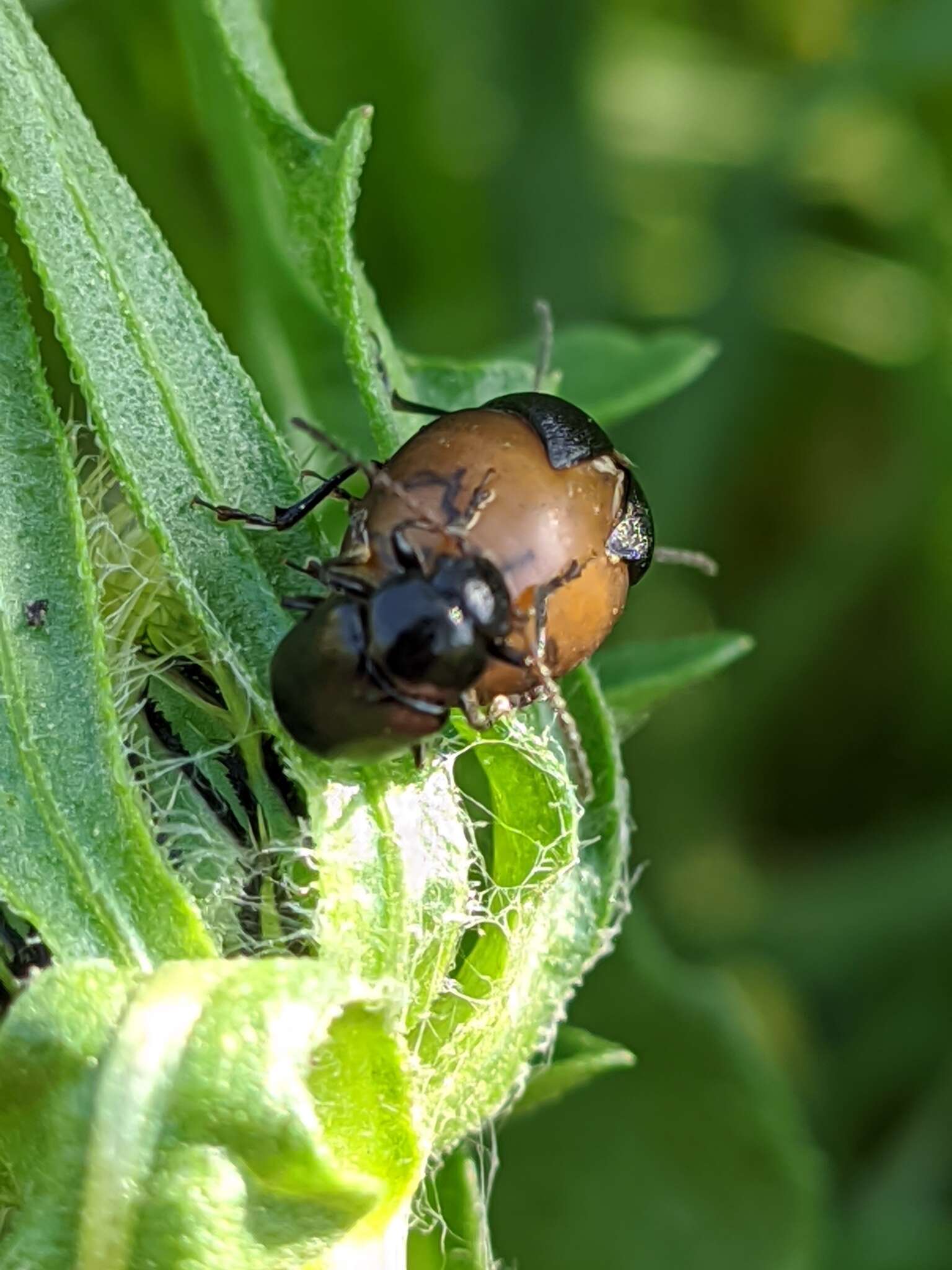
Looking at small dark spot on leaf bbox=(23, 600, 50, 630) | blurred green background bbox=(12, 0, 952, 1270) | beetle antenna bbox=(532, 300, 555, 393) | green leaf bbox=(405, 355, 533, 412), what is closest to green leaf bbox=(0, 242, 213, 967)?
small dark spot on leaf bbox=(23, 600, 50, 630)

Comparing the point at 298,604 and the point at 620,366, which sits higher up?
the point at 298,604

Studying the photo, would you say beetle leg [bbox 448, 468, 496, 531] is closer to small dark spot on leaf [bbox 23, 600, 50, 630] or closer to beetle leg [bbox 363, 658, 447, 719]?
beetle leg [bbox 363, 658, 447, 719]

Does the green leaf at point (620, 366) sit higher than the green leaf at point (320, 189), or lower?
lower

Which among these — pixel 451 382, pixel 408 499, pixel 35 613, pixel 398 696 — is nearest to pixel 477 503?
pixel 408 499

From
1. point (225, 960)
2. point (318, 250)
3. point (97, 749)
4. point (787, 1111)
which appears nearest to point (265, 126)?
point (318, 250)

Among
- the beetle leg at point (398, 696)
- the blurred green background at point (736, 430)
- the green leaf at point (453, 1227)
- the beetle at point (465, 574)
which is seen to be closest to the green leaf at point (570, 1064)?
the green leaf at point (453, 1227)

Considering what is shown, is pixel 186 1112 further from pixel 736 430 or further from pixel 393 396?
pixel 736 430

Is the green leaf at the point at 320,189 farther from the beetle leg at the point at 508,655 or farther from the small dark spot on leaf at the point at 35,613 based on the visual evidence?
the small dark spot on leaf at the point at 35,613
